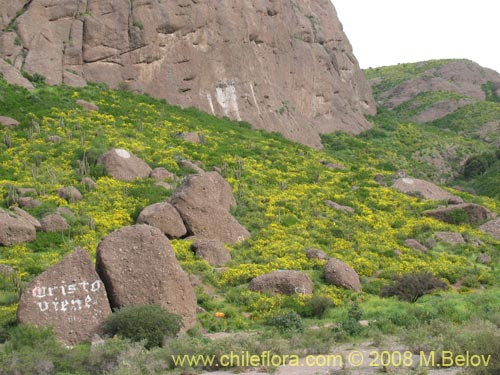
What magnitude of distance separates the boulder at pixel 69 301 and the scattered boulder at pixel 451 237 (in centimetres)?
1752

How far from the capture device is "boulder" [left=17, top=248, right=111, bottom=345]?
14898 mm

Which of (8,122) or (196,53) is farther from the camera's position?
(196,53)

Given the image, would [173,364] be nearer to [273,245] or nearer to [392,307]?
[392,307]

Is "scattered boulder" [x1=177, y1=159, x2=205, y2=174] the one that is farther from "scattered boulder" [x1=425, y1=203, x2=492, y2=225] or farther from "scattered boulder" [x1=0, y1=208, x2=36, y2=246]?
"scattered boulder" [x1=425, y1=203, x2=492, y2=225]

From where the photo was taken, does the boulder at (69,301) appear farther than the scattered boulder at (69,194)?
No

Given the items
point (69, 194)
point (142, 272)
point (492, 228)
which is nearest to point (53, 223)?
point (69, 194)

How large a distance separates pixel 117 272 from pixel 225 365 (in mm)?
4340

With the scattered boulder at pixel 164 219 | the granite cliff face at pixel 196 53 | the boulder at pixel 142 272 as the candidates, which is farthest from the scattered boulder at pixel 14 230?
the granite cliff face at pixel 196 53

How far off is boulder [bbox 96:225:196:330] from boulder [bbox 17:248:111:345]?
40 centimetres

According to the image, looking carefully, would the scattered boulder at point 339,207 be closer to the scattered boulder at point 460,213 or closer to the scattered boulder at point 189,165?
the scattered boulder at point 460,213

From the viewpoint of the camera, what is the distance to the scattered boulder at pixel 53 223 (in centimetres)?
2227

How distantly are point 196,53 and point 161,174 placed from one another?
53.6ft

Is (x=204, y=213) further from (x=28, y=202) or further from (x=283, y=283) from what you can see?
(x=28, y=202)

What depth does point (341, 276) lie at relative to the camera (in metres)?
20.9
